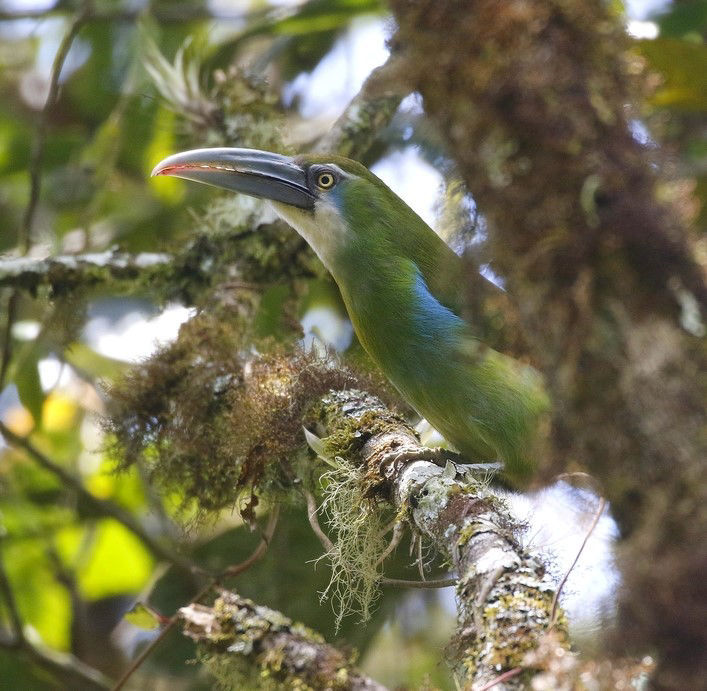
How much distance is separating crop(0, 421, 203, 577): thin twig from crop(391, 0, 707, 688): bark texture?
8.13ft

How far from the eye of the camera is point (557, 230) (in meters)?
1.21

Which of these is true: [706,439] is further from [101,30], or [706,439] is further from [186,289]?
[101,30]

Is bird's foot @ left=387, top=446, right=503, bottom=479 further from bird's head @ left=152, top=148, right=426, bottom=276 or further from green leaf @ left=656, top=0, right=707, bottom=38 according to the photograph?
green leaf @ left=656, top=0, right=707, bottom=38

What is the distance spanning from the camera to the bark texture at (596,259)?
1083 mm

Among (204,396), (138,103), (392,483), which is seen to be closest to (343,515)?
(392,483)

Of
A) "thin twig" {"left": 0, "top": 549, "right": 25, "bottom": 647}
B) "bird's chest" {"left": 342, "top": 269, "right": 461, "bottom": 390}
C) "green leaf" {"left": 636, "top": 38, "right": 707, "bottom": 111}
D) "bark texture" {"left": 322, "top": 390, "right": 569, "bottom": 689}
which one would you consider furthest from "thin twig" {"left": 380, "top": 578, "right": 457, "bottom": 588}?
"green leaf" {"left": 636, "top": 38, "right": 707, "bottom": 111}

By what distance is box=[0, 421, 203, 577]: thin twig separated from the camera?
3541mm

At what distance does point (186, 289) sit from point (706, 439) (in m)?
2.50

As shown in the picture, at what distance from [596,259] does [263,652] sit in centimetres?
92

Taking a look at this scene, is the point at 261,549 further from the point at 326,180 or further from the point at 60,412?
the point at 60,412

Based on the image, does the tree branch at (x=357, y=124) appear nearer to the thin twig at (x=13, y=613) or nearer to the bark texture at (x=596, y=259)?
the thin twig at (x=13, y=613)

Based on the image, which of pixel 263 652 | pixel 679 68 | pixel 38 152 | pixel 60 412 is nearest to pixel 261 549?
pixel 263 652

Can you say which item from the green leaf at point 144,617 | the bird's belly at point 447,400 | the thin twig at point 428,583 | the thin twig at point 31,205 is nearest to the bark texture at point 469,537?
the thin twig at point 428,583

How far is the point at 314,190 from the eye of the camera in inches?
126
